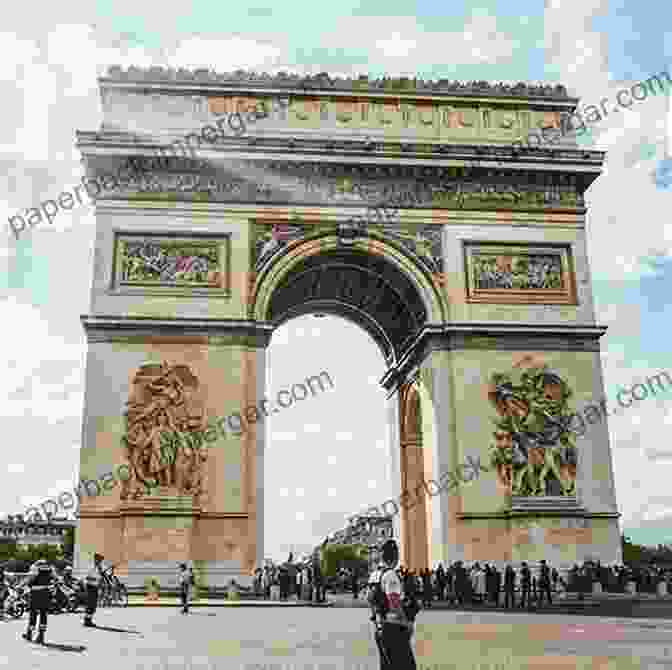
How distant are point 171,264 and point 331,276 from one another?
5366 millimetres

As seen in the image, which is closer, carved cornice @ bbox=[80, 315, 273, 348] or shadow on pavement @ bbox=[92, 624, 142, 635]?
shadow on pavement @ bbox=[92, 624, 142, 635]

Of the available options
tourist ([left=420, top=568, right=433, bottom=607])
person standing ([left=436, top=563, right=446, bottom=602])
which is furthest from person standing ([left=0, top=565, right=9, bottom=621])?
person standing ([left=436, top=563, right=446, bottom=602])

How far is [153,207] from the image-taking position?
77.5ft

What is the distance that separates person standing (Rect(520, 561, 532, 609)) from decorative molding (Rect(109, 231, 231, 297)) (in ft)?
33.0

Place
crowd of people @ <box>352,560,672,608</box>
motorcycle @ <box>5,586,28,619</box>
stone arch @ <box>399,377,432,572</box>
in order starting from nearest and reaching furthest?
motorcycle @ <box>5,586,28,619</box>, crowd of people @ <box>352,560,672,608</box>, stone arch @ <box>399,377,432,572</box>

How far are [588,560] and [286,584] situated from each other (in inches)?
294

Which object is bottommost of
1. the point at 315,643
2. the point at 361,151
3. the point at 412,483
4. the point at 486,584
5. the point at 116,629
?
the point at 315,643

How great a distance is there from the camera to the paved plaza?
8.43m

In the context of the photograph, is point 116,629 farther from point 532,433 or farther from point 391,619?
point 532,433

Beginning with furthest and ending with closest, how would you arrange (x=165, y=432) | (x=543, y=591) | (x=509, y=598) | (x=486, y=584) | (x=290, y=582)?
(x=165, y=432) → (x=290, y=582) → (x=486, y=584) → (x=509, y=598) → (x=543, y=591)

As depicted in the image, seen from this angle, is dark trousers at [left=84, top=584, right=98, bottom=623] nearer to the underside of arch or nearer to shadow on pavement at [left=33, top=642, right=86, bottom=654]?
shadow on pavement at [left=33, top=642, right=86, bottom=654]

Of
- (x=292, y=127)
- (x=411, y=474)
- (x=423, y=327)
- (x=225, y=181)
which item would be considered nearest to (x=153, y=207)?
(x=225, y=181)

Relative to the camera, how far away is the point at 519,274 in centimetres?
2453

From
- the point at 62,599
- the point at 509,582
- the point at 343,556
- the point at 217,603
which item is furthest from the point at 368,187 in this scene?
the point at 343,556
